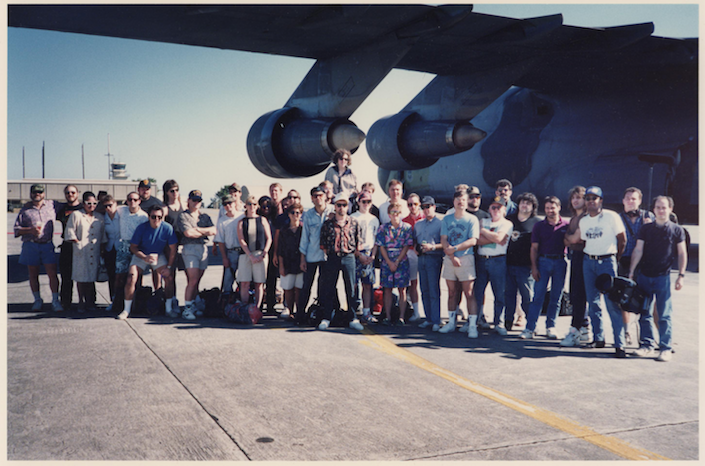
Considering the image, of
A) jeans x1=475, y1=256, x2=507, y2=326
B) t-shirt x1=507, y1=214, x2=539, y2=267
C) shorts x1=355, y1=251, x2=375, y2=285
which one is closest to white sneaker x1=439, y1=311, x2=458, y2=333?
jeans x1=475, y1=256, x2=507, y2=326

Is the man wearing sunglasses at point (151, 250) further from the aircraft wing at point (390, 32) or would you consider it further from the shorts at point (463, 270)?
the aircraft wing at point (390, 32)

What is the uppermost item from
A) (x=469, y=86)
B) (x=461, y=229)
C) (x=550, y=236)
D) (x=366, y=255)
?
(x=469, y=86)

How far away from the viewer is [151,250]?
7719 mm

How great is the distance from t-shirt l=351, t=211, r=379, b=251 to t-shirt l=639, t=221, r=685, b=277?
339cm

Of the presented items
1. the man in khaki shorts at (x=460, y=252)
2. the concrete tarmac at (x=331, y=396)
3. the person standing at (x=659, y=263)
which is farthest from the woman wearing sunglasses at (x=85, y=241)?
the person standing at (x=659, y=263)

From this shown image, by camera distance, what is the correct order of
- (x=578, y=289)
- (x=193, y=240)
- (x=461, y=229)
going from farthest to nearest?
(x=193, y=240)
(x=461, y=229)
(x=578, y=289)

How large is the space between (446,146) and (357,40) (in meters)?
3.61

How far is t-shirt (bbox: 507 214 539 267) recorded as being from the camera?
7.34m

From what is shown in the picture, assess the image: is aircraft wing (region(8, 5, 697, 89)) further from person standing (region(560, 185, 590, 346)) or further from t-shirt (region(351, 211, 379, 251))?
person standing (region(560, 185, 590, 346))

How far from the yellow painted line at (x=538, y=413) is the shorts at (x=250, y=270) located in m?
2.35

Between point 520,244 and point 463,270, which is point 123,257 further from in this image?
point 520,244

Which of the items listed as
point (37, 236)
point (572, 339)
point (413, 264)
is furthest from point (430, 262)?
point (37, 236)

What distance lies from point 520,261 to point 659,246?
5.65ft

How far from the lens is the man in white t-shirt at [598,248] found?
6352 mm
